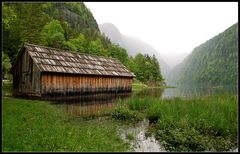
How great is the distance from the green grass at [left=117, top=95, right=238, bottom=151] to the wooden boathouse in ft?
55.0

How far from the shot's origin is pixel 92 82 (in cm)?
3594

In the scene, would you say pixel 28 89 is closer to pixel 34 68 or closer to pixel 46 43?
pixel 34 68

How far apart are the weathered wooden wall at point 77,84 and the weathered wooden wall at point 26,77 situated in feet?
3.60

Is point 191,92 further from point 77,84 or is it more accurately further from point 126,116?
point 126,116

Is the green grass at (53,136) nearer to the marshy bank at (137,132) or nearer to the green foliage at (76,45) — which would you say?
the marshy bank at (137,132)

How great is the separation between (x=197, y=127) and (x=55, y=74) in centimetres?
2117

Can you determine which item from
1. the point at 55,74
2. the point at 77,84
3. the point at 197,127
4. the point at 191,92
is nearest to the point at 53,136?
the point at 197,127

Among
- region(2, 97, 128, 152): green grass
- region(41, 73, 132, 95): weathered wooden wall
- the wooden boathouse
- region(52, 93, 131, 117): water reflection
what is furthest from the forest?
region(2, 97, 128, 152): green grass

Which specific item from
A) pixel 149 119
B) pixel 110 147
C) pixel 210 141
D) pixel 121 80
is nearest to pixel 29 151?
pixel 110 147

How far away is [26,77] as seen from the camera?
3128cm

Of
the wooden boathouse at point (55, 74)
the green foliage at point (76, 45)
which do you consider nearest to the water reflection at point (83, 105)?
the wooden boathouse at point (55, 74)

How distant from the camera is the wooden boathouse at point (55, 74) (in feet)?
97.4

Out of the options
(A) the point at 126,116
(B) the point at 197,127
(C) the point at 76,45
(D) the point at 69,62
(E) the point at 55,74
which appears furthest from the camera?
(C) the point at 76,45

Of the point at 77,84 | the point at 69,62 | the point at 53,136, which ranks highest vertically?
the point at 69,62
